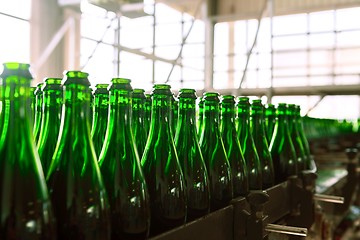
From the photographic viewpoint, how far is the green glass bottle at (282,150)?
3.22ft

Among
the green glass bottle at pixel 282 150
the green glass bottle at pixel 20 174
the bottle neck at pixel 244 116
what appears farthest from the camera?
the green glass bottle at pixel 282 150

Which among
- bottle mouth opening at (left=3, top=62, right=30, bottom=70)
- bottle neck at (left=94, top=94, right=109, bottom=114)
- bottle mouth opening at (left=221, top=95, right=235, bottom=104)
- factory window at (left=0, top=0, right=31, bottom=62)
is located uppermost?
factory window at (left=0, top=0, right=31, bottom=62)

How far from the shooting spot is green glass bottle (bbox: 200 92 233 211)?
0.68 m

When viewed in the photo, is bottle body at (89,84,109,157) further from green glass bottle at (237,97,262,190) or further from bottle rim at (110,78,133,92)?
green glass bottle at (237,97,262,190)

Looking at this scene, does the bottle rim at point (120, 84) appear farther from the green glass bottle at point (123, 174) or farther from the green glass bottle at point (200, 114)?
the green glass bottle at point (200, 114)

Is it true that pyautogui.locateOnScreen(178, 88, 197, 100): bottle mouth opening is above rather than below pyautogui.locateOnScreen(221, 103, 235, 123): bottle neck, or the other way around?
above

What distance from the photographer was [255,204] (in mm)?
665

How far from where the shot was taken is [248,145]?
0.85 meters

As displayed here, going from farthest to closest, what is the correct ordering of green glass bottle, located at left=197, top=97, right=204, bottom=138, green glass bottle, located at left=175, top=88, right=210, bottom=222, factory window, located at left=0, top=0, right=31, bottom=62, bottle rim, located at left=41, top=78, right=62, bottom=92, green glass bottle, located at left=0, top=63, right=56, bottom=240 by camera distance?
factory window, located at left=0, top=0, right=31, bottom=62
green glass bottle, located at left=197, top=97, right=204, bottom=138
green glass bottle, located at left=175, top=88, right=210, bottom=222
bottle rim, located at left=41, top=78, right=62, bottom=92
green glass bottle, located at left=0, top=63, right=56, bottom=240

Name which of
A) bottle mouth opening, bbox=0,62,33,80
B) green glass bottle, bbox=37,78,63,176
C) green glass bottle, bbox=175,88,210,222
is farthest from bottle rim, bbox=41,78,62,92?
green glass bottle, bbox=175,88,210,222

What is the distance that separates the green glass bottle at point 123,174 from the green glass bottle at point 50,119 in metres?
0.06

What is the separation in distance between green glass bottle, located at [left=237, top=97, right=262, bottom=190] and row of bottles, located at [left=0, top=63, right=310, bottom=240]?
0.04m

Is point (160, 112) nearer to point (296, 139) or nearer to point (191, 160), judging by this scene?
point (191, 160)

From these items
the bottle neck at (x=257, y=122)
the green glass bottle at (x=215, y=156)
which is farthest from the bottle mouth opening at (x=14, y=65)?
the bottle neck at (x=257, y=122)
